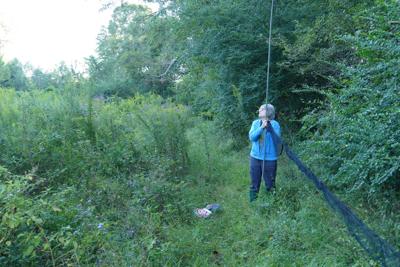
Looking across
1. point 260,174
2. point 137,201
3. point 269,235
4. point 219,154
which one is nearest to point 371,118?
point 269,235

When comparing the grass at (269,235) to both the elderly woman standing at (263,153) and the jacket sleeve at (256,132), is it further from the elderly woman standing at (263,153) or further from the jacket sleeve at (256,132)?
the jacket sleeve at (256,132)

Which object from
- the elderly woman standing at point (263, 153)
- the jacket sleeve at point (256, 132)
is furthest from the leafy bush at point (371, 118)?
the jacket sleeve at point (256, 132)

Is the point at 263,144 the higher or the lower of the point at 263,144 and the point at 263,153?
the higher

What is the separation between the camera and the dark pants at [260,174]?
564 cm

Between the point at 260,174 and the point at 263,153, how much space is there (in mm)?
360

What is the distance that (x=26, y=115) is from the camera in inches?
264

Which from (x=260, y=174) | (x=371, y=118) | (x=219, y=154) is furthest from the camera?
(x=219, y=154)

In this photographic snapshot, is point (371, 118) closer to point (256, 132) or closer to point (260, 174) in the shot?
point (256, 132)

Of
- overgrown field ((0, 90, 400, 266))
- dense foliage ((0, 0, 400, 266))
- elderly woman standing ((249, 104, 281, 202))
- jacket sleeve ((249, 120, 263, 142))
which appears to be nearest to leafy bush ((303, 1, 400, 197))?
dense foliage ((0, 0, 400, 266))

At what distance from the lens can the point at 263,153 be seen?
5621 millimetres

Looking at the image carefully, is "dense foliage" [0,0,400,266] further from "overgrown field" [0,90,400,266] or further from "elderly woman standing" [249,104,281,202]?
"elderly woman standing" [249,104,281,202]

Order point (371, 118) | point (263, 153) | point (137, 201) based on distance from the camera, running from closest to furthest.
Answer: point (371, 118) < point (137, 201) < point (263, 153)

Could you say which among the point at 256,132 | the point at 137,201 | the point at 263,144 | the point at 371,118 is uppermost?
the point at 371,118

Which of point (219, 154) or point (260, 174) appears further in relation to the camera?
point (219, 154)
